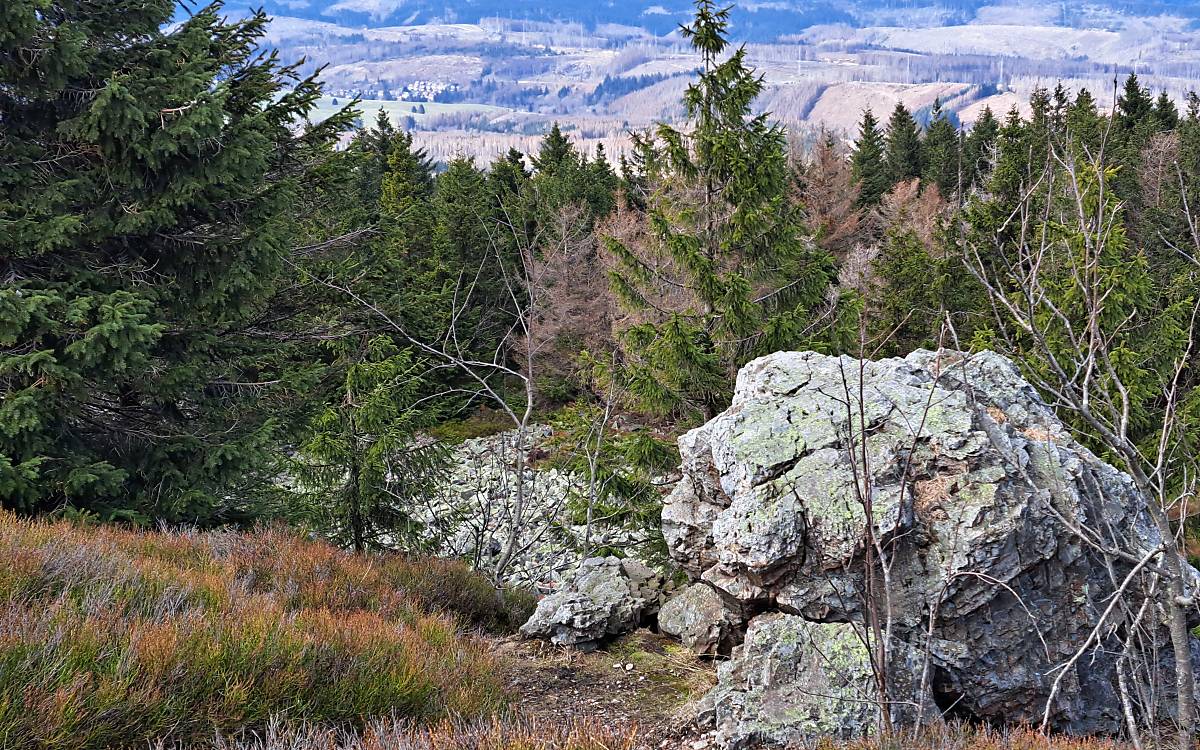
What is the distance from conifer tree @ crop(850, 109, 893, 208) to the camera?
3931 cm

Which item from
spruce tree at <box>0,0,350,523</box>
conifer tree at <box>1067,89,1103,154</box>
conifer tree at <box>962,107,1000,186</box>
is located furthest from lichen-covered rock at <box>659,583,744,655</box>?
conifer tree at <box>962,107,1000,186</box>

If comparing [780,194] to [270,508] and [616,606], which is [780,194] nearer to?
[616,606]

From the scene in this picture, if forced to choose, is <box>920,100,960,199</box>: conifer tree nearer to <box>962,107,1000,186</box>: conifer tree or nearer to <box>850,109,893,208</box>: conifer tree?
<box>962,107,1000,186</box>: conifer tree

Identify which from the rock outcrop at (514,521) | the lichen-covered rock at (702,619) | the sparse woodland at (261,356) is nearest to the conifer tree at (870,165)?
the rock outcrop at (514,521)

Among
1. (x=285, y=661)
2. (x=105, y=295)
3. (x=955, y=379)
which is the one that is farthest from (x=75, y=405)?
(x=955, y=379)

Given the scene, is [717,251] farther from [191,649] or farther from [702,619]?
[191,649]

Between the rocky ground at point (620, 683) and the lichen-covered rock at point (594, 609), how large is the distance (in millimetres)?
103

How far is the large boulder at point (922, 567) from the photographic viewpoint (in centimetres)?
434

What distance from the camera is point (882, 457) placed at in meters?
4.84

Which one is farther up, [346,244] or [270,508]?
[346,244]

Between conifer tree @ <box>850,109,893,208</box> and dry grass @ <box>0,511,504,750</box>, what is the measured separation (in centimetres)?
3702

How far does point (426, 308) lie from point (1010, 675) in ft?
64.7

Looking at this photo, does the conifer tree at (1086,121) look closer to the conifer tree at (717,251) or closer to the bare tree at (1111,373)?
the bare tree at (1111,373)

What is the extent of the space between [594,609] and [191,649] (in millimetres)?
3296
